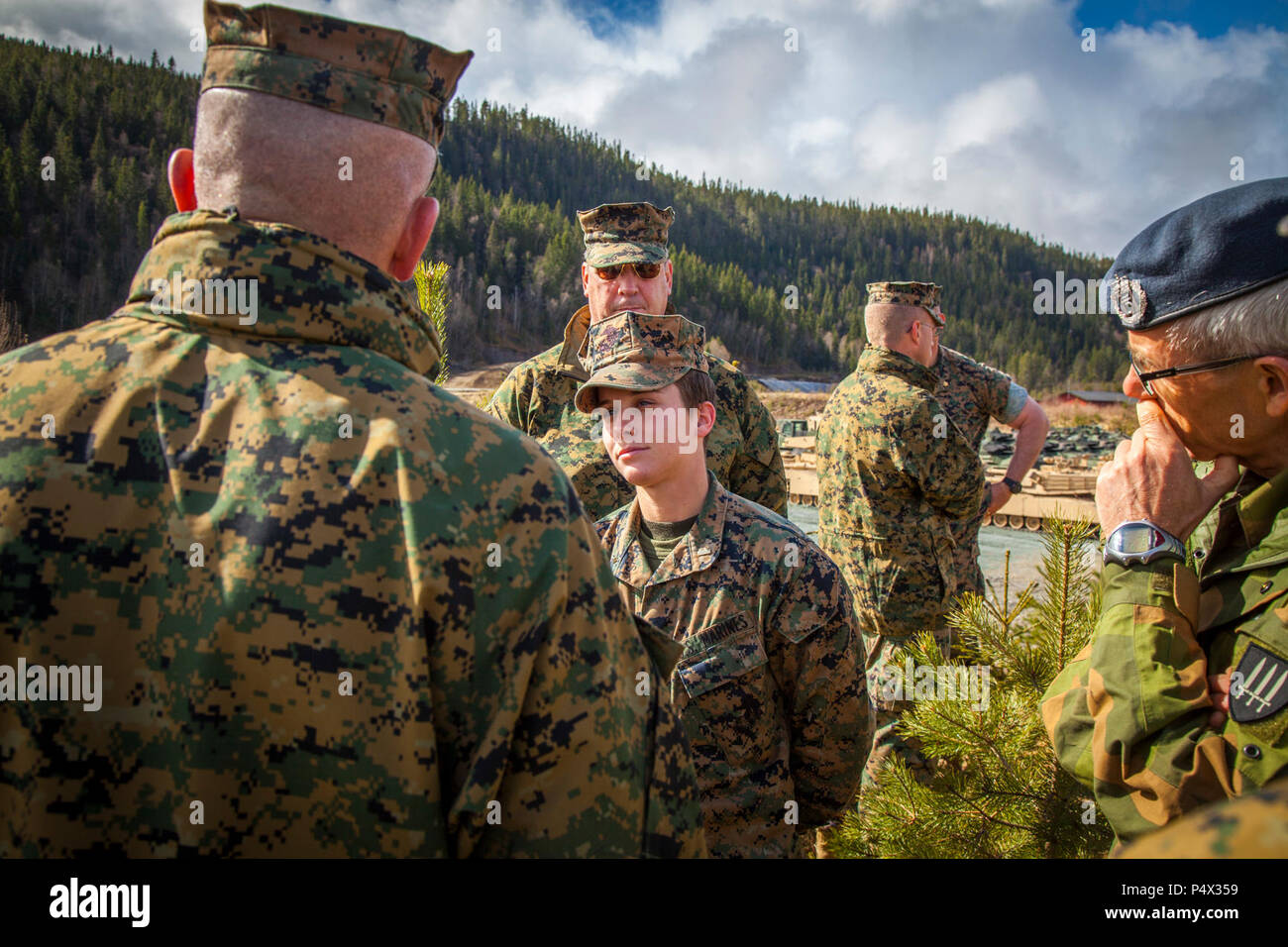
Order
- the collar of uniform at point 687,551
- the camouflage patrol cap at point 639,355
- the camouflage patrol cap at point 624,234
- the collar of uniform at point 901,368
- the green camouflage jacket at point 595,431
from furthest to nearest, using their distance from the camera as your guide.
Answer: the collar of uniform at point 901,368
the camouflage patrol cap at point 624,234
the green camouflage jacket at point 595,431
the camouflage patrol cap at point 639,355
the collar of uniform at point 687,551

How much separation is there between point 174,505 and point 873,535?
3922mm

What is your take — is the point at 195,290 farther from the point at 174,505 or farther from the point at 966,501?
the point at 966,501

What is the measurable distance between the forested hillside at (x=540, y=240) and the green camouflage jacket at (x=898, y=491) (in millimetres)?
30314

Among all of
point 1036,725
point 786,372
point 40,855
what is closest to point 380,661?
point 40,855

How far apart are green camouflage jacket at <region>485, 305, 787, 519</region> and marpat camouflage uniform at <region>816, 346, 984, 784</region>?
1.99 feet

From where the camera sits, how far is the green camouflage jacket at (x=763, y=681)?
2.43 meters

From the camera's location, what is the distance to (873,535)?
4.60 m

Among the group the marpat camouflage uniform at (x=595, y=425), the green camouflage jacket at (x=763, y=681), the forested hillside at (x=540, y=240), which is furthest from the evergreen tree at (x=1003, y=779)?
the forested hillside at (x=540, y=240)

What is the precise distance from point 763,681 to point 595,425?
6.15 ft

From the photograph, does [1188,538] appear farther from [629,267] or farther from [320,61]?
[629,267]

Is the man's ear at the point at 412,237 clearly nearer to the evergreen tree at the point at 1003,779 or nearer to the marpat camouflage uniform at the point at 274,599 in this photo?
the marpat camouflage uniform at the point at 274,599

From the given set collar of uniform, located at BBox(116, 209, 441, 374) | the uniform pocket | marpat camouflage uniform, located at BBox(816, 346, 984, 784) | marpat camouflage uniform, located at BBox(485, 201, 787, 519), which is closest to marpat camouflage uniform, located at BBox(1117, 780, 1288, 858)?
collar of uniform, located at BBox(116, 209, 441, 374)

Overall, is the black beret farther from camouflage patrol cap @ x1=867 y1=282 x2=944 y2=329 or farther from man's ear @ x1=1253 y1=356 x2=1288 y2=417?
camouflage patrol cap @ x1=867 y1=282 x2=944 y2=329

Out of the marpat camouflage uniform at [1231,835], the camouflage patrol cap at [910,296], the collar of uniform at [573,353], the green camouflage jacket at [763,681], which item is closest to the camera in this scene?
the marpat camouflage uniform at [1231,835]
